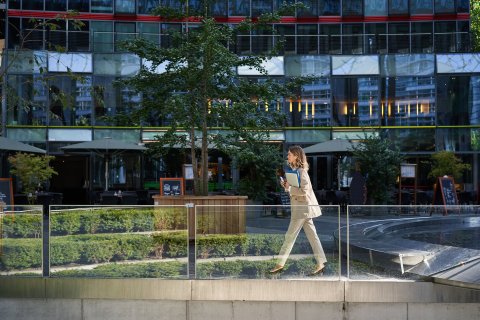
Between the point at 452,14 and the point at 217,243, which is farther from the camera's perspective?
the point at 452,14

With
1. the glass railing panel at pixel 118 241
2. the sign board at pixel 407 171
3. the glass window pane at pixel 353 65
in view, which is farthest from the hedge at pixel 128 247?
the glass window pane at pixel 353 65

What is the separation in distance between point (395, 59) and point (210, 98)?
62.5 feet

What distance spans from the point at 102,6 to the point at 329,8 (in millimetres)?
10859

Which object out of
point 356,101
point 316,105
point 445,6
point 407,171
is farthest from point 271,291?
point 445,6

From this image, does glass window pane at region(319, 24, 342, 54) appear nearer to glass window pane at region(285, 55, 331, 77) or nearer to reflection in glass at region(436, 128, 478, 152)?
glass window pane at region(285, 55, 331, 77)

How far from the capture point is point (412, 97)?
34.8 meters

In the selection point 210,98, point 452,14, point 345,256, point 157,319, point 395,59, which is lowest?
point 157,319

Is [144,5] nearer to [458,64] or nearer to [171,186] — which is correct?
[171,186]

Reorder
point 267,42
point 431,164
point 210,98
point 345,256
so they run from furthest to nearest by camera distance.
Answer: point 267,42 → point 431,164 → point 210,98 → point 345,256

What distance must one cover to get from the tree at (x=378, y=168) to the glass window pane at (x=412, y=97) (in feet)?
28.9

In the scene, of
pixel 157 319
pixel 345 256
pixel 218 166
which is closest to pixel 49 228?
pixel 157 319

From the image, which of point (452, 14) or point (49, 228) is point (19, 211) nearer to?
point (49, 228)

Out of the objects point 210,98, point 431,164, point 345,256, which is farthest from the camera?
point 431,164

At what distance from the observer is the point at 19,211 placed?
396 inches
